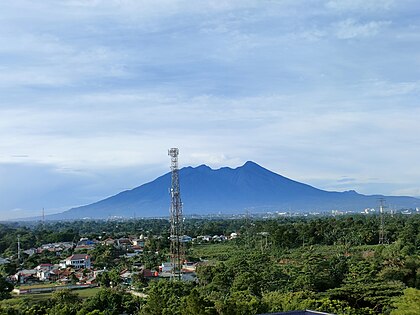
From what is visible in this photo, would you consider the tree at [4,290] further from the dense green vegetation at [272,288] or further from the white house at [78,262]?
the white house at [78,262]

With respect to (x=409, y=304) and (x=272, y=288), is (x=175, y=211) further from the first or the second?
(x=409, y=304)

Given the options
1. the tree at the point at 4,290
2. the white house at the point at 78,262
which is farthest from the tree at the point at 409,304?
the white house at the point at 78,262

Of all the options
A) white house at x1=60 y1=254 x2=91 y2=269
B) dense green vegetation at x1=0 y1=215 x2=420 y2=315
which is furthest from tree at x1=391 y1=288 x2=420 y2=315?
white house at x1=60 y1=254 x2=91 y2=269

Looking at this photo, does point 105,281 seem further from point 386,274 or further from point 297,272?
point 386,274

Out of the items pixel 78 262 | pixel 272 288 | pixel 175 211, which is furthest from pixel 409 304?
pixel 78 262

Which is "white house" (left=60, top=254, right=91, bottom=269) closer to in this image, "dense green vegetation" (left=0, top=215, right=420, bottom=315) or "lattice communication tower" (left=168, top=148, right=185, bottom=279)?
"dense green vegetation" (left=0, top=215, right=420, bottom=315)

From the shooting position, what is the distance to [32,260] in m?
32.0

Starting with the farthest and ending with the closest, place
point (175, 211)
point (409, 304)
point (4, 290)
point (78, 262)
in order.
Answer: point (78, 262)
point (4, 290)
point (175, 211)
point (409, 304)

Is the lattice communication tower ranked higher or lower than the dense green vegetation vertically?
→ higher

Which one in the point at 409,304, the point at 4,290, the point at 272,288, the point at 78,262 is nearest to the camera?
the point at 409,304

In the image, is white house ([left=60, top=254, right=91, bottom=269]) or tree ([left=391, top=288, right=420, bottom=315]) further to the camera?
white house ([left=60, top=254, right=91, bottom=269])

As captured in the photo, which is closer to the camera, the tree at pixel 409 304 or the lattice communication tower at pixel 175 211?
the tree at pixel 409 304

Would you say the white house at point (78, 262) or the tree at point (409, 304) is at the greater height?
the tree at point (409, 304)

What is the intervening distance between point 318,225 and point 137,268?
13.3m
